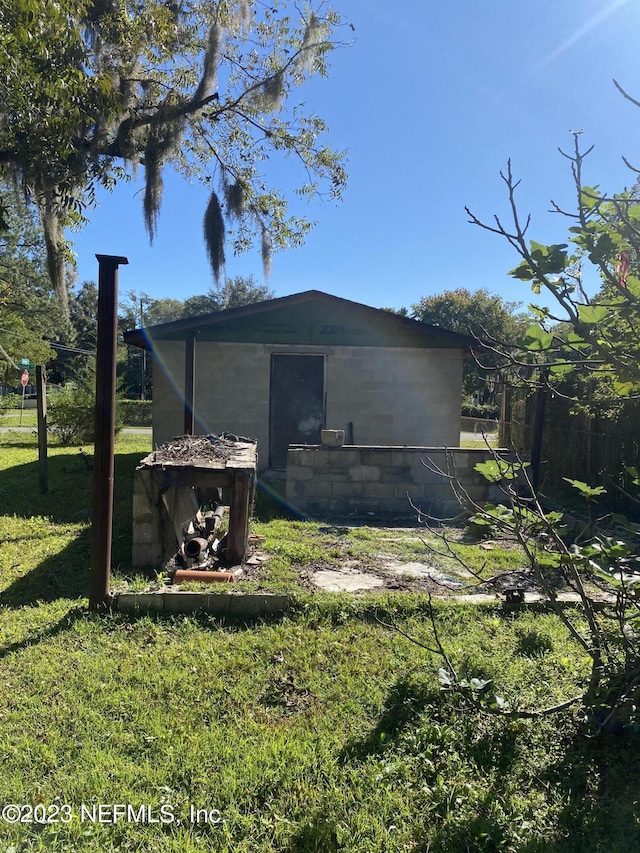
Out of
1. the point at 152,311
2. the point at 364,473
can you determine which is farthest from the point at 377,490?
the point at 152,311

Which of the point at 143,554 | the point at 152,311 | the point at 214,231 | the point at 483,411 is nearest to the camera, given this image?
the point at 143,554

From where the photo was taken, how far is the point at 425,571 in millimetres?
4930

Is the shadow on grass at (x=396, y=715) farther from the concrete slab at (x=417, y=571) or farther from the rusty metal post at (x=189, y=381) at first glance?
the rusty metal post at (x=189, y=381)

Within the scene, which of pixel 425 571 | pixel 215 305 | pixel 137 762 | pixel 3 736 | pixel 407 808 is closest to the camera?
pixel 407 808

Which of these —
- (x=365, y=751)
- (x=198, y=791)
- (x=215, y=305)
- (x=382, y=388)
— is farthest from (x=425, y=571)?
(x=215, y=305)

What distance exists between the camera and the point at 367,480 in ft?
24.5

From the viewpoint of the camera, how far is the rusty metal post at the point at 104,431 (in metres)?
3.77

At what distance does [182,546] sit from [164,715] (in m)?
2.53

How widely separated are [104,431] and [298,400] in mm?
6893

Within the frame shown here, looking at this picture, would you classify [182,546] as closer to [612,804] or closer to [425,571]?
[425,571]

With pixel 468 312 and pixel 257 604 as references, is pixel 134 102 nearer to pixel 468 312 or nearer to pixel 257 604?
pixel 257 604

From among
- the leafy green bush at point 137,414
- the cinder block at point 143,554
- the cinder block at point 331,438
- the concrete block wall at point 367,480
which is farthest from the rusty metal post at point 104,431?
the leafy green bush at point 137,414

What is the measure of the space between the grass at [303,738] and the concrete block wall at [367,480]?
3.55 metres

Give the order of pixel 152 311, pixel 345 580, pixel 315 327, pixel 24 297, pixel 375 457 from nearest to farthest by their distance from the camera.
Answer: pixel 345 580 < pixel 375 457 < pixel 315 327 < pixel 24 297 < pixel 152 311
